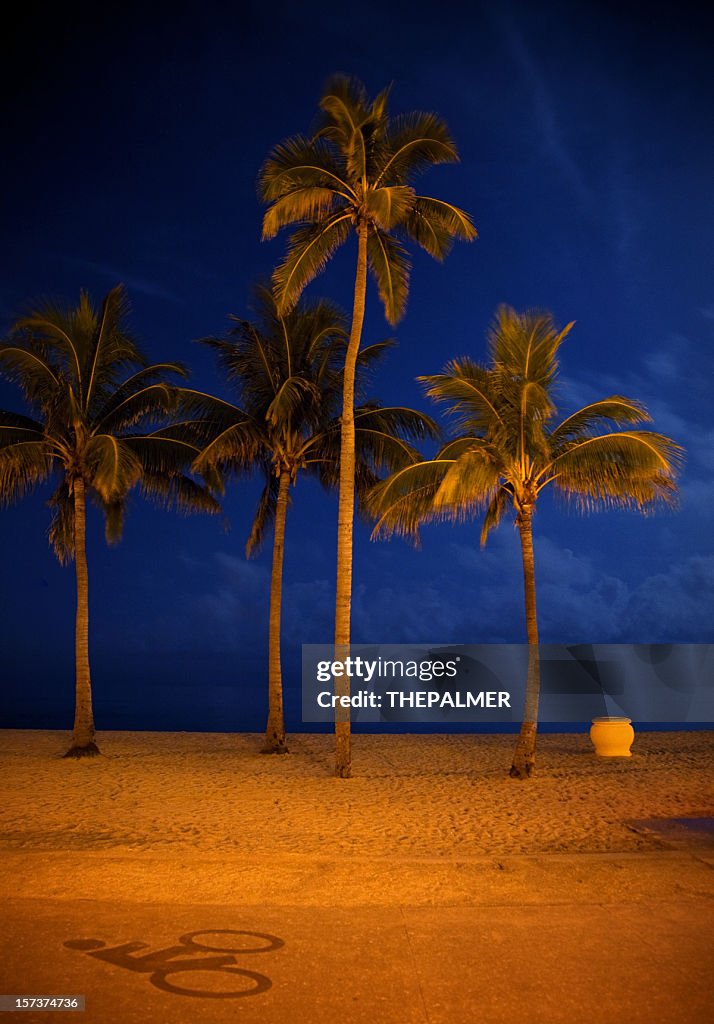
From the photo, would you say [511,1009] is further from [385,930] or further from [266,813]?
[266,813]

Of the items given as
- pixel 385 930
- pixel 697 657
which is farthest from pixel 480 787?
pixel 697 657

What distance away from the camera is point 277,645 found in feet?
60.4

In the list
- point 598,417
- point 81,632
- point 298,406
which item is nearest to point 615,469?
point 598,417

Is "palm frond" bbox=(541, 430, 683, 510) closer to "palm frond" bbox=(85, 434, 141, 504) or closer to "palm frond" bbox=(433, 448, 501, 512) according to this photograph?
"palm frond" bbox=(433, 448, 501, 512)

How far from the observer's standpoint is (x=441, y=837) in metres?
9.27

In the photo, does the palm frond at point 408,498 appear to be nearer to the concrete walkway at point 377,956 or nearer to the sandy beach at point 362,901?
the sandy beach at point 362,901

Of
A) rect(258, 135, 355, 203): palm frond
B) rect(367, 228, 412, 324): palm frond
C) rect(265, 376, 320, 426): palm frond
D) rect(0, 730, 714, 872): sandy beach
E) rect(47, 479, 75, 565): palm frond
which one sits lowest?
rect(0, 730, 714, 872): sandy beach

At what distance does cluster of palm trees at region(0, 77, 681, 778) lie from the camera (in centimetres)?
1468

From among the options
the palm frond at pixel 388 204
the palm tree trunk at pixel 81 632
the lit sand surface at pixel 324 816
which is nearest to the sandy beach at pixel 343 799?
the lit sand surface at pixel 324 816

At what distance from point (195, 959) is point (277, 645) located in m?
13.6

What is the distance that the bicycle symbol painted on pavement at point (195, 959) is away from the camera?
4.46 metres

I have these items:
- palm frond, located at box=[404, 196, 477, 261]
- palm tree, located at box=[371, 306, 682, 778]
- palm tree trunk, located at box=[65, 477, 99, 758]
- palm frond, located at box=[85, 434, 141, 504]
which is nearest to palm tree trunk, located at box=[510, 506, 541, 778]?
palm tree, located at box=[371, 306, 682, 778]

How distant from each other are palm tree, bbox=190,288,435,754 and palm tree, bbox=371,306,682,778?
2522mm

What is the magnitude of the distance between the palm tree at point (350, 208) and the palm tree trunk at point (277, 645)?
3.43 meters
